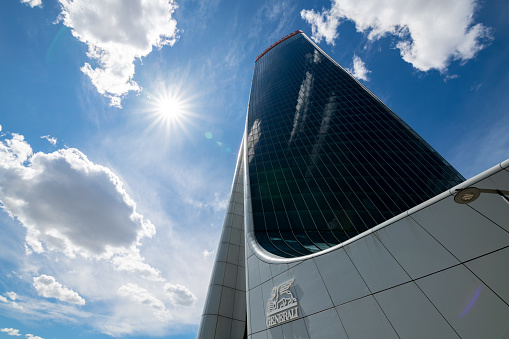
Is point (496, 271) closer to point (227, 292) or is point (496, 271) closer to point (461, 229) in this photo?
point (461, 229)

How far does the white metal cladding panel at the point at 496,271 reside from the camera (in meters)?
5.23

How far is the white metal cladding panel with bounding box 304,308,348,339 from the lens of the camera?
7.69 meters

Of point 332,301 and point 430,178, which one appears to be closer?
point 332,301

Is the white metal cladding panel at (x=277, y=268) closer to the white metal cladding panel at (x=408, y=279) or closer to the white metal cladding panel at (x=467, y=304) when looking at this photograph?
the white metal cladding panel at (x=408, y=279)

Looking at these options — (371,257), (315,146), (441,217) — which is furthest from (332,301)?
(315,146)

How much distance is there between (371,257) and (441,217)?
8.44ft

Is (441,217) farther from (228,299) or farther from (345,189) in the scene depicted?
(345,189)

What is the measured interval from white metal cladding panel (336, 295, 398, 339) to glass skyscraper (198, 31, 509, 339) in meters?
0.03

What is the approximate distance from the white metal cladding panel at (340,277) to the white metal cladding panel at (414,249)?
1.58 meters

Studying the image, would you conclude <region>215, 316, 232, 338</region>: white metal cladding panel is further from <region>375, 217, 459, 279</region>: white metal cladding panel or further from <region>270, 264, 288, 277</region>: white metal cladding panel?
<region>375, 217, 459, 279</region>: white metal cladding panel

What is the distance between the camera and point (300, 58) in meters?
74.2

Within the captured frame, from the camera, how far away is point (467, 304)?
5582mm

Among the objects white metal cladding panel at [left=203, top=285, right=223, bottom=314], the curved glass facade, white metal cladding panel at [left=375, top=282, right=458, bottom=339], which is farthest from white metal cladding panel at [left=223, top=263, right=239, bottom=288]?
white metal cladding panel at [left=375, top=282, right=458, bottom=339]

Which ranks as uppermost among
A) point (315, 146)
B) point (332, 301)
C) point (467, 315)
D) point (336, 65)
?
point (336, 65)
